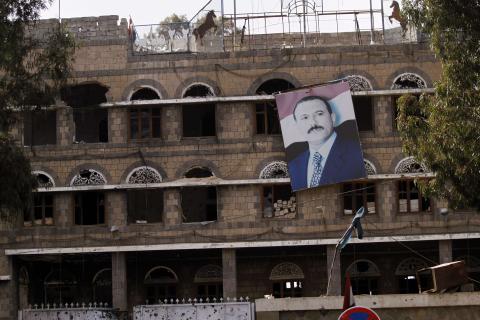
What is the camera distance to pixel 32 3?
2592 centimetres

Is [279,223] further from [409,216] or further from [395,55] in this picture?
[395,55]

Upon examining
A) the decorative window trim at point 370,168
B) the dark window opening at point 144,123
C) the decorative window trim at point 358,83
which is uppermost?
the decorative window trim at point 358,83

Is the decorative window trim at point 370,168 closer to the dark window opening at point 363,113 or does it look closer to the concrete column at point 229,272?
the dark window opening at point 363,113

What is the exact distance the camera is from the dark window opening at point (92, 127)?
38.7 m

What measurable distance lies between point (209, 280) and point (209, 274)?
9.1 inches

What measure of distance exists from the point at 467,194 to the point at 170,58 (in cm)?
1560

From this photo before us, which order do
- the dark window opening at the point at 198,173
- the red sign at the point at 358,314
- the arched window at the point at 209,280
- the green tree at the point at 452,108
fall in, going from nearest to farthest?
1. the red sign at the point at 358,314
2. the green tree at the point at 452,108
3. the dark window opening at the point at 198,173
4. the arched window at the point at 209,280

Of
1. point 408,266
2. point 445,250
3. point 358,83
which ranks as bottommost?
point 408,266

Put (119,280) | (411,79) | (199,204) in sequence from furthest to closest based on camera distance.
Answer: (199,204) → (411,79) → (119,280)

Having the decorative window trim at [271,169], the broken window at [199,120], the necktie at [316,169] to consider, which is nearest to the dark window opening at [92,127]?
the broken window at [199,120]

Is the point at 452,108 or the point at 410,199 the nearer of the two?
the point at 452,108

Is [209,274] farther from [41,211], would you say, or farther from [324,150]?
[324,150]

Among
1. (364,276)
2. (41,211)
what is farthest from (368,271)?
(41,211)

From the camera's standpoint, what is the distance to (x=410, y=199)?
36.5 meters
